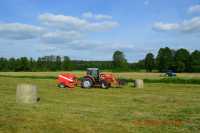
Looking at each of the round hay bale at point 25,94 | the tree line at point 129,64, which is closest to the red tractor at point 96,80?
the round hay bale at point 25,94

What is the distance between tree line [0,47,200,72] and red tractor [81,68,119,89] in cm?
7717

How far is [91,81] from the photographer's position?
3044 centimetres

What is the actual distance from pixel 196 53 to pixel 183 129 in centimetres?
10370

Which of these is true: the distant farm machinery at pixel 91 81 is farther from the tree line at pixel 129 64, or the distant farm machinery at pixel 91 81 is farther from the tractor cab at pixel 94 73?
the tree line at pixel 129 64

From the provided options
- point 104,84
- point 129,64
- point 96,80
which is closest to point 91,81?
point 96,80

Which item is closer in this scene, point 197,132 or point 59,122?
point 197,132

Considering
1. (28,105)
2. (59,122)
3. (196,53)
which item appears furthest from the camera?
(196,53)

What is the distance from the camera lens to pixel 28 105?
1600 centimetres

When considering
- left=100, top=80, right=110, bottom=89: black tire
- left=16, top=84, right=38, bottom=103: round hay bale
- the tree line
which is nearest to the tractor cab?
left=100, top=80, right=110, bottom=89: black tire

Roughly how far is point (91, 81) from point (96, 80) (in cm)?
57

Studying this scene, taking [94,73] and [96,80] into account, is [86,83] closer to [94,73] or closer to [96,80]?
[96,80]

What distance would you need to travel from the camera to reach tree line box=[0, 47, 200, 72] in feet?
360

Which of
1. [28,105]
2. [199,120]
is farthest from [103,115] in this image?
[28,105]

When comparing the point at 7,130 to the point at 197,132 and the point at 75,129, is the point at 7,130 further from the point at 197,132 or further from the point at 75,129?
the point at 197,132
